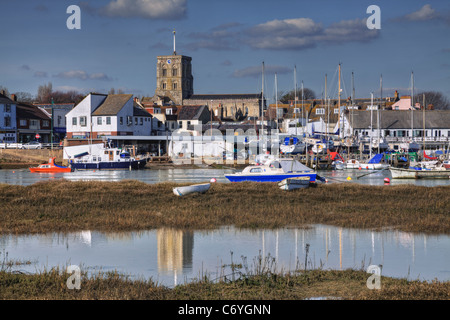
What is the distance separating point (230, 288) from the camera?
15922 millimetres

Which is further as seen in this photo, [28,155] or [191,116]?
[191,116]

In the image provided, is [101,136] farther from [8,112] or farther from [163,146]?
[8,112]

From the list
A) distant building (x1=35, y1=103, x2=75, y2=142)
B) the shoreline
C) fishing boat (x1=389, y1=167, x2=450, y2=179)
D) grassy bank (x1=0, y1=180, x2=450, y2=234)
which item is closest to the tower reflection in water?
grassy bank (x1=0, y1=180, x2=450, y2=234)

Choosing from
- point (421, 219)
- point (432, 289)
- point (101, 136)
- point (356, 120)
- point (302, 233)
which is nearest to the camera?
point (432, 289)

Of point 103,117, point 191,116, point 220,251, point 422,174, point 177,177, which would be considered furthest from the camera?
point 191,116

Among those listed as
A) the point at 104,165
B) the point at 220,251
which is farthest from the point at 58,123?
the point at 220,251

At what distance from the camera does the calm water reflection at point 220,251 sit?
1936 cm

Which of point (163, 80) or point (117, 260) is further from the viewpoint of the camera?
point (163, 80)

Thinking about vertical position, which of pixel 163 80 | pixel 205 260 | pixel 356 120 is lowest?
pixel 205 260

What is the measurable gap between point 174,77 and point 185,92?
5945mm

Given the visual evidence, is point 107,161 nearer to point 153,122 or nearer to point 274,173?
point 153,122

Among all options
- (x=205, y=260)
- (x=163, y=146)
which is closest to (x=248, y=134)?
(x=163, y=146)

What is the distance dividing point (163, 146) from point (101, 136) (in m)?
12.6

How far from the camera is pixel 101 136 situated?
94.8m
